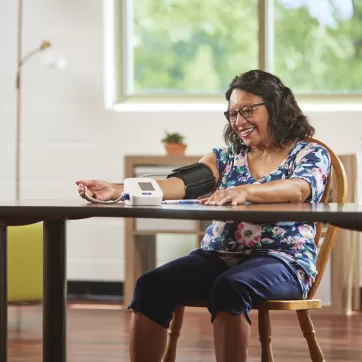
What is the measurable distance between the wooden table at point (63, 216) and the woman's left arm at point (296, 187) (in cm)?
10

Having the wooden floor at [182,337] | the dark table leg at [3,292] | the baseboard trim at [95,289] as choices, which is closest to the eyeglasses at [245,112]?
the dark table leg at [3,292]

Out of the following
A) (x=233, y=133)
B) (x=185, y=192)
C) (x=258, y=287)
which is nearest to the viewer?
(x=258, y=287)

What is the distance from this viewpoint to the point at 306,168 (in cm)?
219

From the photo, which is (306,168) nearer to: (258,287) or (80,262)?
(258,287)

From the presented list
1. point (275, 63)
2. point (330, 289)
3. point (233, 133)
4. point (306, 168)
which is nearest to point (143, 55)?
point (275, 63)

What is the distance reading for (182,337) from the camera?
3.56 meters

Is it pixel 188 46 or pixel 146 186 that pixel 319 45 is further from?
pixel 146 186

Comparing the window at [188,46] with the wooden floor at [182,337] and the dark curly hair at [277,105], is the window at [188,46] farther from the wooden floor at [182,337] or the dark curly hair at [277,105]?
the dark curly hair at [277,105]

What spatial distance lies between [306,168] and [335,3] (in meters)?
2.77

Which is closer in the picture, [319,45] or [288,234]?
[288,234]

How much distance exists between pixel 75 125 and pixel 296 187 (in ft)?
9.23

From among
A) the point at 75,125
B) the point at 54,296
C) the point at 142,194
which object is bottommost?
the point at 54,296

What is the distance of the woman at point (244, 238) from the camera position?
1.96 metres

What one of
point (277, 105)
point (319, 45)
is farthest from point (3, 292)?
point (319, 45)
